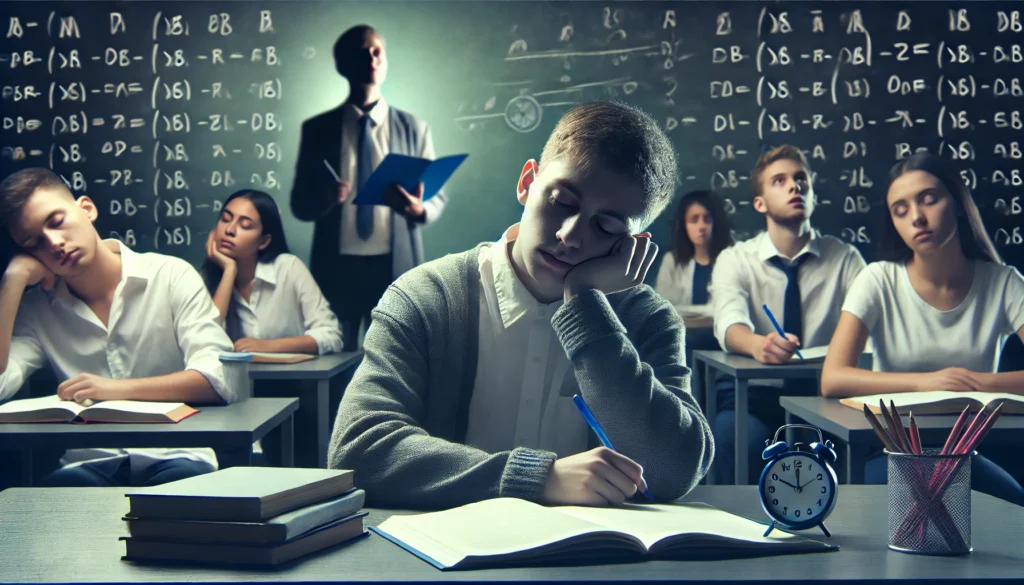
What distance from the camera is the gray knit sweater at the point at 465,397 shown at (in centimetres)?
121

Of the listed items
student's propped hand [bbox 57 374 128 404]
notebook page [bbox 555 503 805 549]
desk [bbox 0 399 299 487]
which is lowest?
desk [bbox 0 399 299 487]

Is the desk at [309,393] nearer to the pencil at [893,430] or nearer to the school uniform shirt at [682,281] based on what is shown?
the school uniform shirt at [682,281]

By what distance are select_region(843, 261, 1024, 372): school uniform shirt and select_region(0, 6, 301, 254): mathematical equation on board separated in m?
2.82

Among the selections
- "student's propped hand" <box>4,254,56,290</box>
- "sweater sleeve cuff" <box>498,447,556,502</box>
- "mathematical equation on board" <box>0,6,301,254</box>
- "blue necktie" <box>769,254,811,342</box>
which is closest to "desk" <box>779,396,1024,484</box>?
"sweater sleeve cuff" <box>498,447,556,502</box>

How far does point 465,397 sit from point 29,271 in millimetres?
1852

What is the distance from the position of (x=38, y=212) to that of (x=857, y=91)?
11.5ft

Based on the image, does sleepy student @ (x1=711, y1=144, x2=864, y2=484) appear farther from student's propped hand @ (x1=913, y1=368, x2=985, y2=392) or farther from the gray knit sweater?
the gray knit sweater

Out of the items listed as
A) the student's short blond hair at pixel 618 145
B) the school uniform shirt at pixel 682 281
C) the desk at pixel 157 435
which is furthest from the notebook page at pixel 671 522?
the school uniform shirt at pixel 682 281

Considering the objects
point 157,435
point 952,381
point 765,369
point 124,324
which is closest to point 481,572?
point 157,435

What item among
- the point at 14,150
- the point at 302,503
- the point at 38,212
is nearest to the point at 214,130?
the point at 14,150

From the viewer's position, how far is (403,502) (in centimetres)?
123

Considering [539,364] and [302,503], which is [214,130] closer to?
[539,364]

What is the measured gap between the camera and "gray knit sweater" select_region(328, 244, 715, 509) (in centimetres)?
121

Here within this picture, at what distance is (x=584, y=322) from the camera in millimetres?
1299
